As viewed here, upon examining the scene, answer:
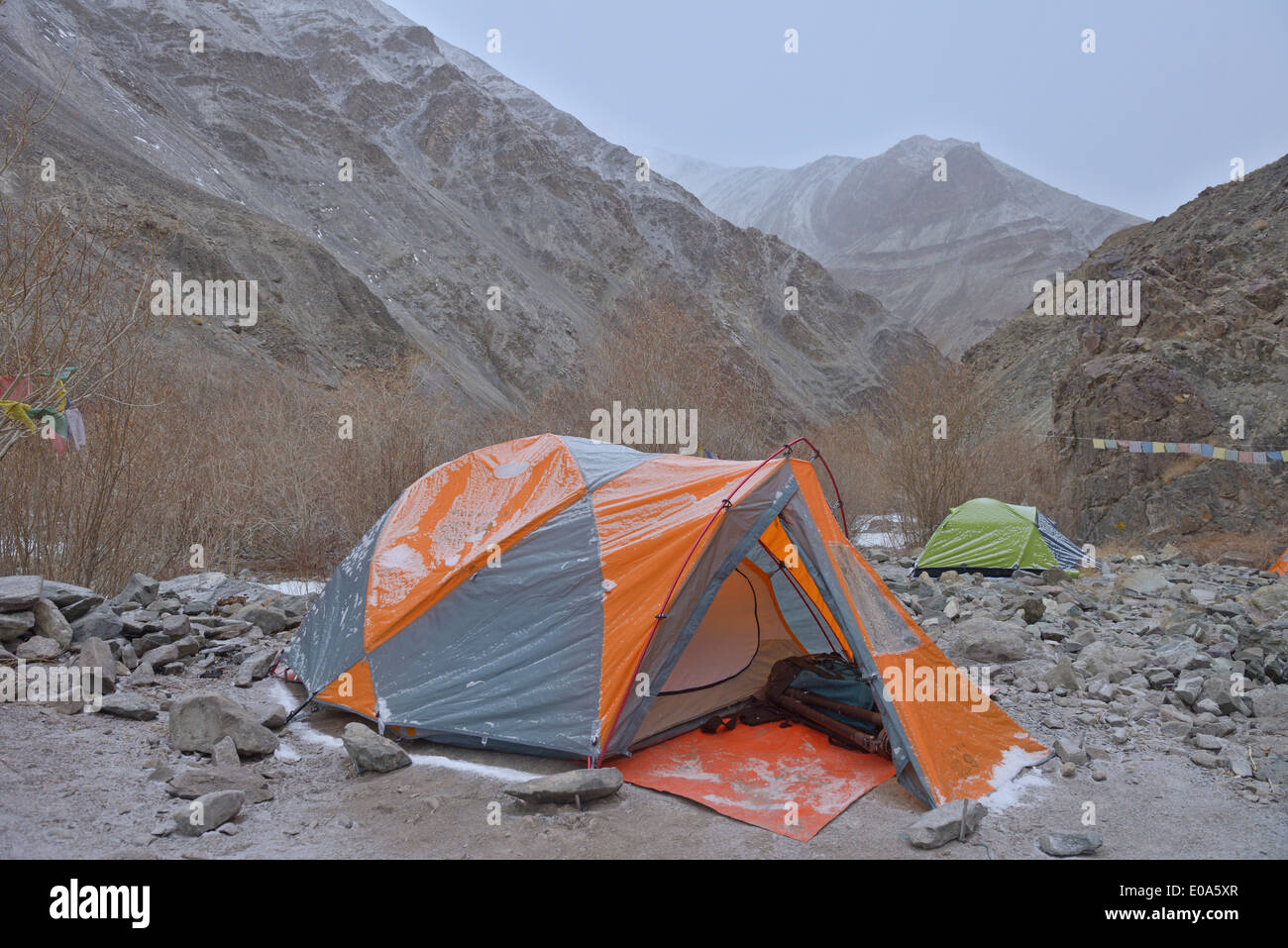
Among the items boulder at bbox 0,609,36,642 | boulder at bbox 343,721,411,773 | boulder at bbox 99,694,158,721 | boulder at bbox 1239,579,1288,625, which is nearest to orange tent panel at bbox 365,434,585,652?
boulder at bbox 343,721,411,773

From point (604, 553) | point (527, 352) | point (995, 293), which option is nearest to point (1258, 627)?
point (604, 553)

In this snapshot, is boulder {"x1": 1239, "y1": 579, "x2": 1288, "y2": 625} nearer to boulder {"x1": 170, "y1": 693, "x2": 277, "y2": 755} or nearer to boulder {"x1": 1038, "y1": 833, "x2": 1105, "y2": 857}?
boulder {"x1": 1038, "y1": 833, "x2": 1105, "y2": 857}

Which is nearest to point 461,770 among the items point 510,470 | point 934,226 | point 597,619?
point 597,619

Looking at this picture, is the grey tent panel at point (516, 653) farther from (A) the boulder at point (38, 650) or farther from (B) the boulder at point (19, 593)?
(B) the boulder at point (19, 593)

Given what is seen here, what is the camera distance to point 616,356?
1748cm

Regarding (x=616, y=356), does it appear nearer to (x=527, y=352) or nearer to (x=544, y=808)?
(x=544, y=808)

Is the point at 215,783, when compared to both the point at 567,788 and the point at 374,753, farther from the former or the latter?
the point at 567,788

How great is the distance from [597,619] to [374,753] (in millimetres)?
1394

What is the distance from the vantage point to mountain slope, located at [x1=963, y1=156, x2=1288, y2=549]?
44.8 ft

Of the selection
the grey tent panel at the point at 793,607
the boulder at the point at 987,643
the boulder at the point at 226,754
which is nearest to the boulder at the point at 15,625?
the boulder at the point at 226,754

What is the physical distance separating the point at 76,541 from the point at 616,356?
11.2m

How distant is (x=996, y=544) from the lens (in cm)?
1157

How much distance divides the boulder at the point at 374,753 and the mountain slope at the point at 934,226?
68769mm

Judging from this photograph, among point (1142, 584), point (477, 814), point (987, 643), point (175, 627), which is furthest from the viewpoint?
point (1142, 584)
